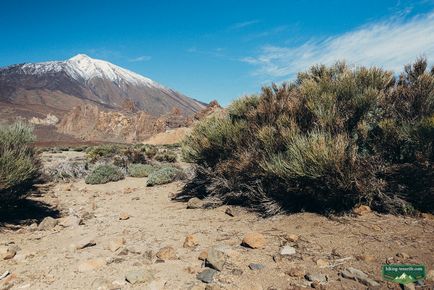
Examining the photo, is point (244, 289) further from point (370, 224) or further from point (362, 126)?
point (362, 126)

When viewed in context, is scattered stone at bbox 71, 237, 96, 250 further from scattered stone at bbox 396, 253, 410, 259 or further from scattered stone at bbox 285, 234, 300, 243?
scattered stone at bbox 396, 253, 410, 259

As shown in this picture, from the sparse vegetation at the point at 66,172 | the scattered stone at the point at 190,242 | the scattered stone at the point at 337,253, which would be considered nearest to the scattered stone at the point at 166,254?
the scattered stone at the point at 190,242

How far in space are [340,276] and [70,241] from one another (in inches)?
163

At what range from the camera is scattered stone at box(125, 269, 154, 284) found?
3986 millimetres

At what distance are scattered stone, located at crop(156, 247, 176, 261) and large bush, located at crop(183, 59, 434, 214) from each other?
193 centimetres

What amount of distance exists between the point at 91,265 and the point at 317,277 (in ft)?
8.93

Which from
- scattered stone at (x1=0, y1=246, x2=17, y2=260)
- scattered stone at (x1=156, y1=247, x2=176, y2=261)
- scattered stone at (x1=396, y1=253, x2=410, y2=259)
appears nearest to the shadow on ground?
scattered stone at (x1=0, y1=246, x2=17, y2=260)

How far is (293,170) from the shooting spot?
5.58 metres

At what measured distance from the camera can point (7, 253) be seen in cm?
494

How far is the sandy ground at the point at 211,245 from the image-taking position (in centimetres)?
391

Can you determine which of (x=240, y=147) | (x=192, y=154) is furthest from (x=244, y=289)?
(x=192, y=154)

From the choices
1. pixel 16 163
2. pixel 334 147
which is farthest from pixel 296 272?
pixel 16 163

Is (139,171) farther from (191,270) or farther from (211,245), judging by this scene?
(191,270)

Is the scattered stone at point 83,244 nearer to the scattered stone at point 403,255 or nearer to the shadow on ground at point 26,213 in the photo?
the shadow on ground at point 26,213
